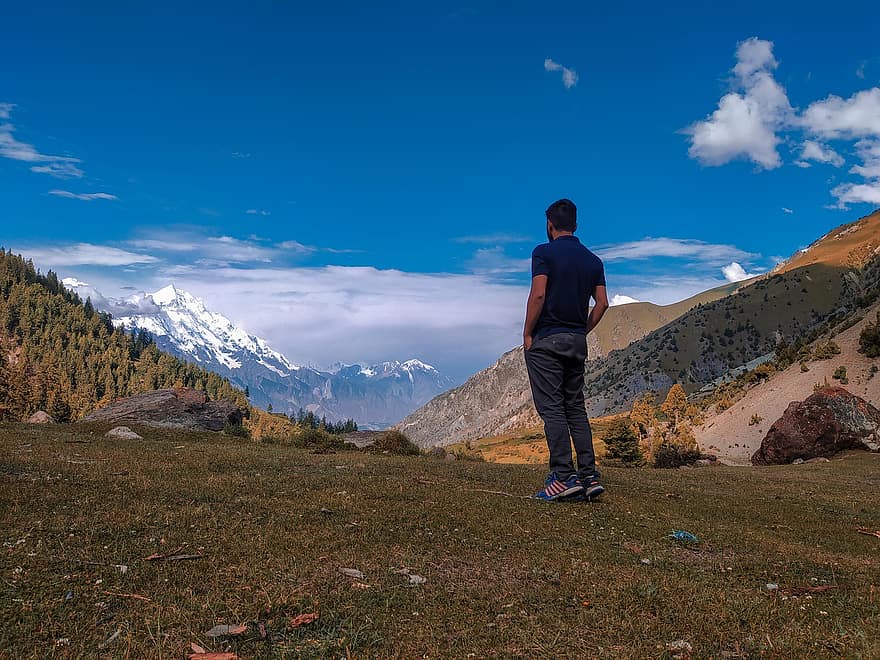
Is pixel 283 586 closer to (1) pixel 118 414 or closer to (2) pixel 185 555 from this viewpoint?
(2) pixel 185 555

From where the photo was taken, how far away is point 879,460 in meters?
22.5

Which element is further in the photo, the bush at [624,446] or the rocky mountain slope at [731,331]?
the rocky mountain slope at [731,331]

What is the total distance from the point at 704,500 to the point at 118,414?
29060mm

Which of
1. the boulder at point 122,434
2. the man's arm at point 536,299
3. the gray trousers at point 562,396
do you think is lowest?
the boulder at point 122,434

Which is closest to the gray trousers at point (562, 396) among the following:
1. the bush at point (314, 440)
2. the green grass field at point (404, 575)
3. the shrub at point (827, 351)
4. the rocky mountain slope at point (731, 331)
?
the green grass field at point (404, 575)

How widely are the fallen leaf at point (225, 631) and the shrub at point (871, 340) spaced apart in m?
52.8

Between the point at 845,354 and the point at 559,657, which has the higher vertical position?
the point at 845,354

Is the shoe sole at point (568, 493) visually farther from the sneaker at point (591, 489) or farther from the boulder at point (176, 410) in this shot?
the boulder at point (176, 410)

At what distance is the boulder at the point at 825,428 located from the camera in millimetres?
26594

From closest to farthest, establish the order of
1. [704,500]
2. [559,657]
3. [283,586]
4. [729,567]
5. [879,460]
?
[559,657], [283,586], [729,567], [704,500], [879,460]

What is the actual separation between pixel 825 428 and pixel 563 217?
25.7 metres

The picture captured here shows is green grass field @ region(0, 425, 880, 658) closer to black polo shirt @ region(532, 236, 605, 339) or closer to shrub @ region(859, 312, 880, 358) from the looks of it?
black polo shirt @ region(532, 236, 605, 339)

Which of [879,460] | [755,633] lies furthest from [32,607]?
[879,460]

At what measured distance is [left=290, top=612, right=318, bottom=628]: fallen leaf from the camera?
3.70 metres
